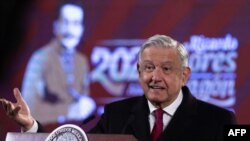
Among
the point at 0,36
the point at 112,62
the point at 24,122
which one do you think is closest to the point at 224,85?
the point at 112,62

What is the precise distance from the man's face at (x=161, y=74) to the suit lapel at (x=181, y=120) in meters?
0.04

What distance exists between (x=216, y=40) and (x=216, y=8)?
0.68ft

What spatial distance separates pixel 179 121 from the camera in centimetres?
172

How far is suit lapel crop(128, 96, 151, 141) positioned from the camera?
5.55 feet

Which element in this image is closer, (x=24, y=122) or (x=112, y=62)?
(x=24, y=122)

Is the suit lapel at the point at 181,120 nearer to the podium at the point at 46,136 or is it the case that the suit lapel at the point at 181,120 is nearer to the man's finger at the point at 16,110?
the podium at the point at 46,136

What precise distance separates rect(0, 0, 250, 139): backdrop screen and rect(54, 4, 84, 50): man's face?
46mm

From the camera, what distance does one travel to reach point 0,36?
3988mm

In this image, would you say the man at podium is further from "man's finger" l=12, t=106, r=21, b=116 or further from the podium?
the podium

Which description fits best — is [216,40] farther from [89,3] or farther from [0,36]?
[0,36]

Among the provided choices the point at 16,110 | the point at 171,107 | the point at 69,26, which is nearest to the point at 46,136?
the point at 16,110

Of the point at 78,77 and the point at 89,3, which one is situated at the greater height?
the point at 89,3

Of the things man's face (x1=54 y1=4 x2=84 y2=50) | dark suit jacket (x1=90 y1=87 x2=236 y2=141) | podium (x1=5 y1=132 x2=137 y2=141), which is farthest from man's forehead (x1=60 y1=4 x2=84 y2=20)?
Answer: podium (x1=5 y1=132 x2=137 y2=141)

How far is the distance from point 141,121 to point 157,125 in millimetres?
49
